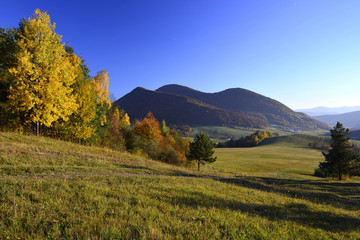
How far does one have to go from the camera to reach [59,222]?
4.18 meters

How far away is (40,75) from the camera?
16.9m

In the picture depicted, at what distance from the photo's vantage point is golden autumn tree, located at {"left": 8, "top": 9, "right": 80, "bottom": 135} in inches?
633

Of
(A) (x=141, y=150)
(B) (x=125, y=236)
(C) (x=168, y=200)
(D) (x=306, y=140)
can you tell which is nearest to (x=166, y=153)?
(A) (x=141, y=150)

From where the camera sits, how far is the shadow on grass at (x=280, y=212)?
6398 millimetres

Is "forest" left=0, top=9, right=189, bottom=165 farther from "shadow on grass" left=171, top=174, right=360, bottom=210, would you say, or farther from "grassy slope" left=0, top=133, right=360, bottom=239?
"shadow on grass" left=171, top=174, right=360, bottom=210

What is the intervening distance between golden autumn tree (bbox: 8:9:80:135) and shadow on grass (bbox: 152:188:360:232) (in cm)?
1744

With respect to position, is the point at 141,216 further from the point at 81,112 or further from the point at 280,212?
the point at 81,112

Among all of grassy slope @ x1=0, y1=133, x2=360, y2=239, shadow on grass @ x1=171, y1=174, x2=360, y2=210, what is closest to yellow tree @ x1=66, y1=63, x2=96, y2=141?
grassy slope @ x1=0, y1=133, x2=360, y2=239

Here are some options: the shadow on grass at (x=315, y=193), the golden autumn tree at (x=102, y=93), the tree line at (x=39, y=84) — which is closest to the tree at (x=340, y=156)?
the shadow on grass at (x=315, y=193)

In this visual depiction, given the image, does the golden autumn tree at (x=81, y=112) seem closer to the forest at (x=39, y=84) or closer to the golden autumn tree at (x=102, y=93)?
the forest at (x=39, y=84)

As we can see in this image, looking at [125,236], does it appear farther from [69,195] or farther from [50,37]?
[50,37]

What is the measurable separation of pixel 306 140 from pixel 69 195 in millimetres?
183044

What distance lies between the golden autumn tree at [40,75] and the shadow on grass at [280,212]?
17.4 metres

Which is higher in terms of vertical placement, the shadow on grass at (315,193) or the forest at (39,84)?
the forest at (39,84)
